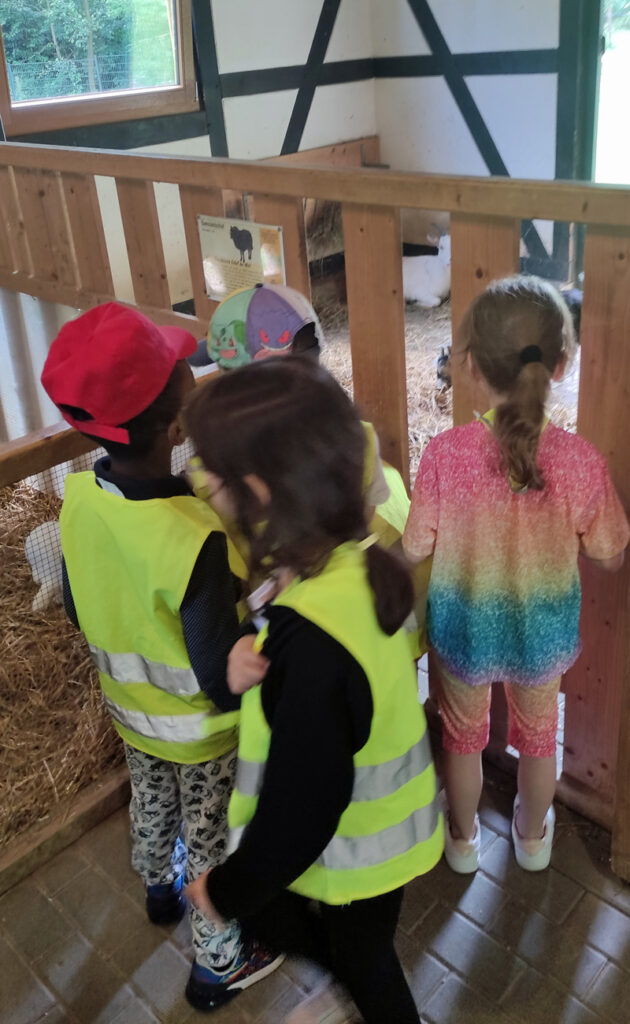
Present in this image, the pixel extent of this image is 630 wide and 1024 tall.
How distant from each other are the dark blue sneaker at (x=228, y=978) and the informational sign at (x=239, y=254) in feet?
4.63

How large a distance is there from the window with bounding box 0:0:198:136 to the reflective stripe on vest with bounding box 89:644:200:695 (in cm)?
394

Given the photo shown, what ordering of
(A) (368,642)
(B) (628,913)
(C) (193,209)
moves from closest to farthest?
(A) (368,642) < (B) (628,913) < (C) (193,209)

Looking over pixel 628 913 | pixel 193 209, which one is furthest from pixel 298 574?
pixel 193 209

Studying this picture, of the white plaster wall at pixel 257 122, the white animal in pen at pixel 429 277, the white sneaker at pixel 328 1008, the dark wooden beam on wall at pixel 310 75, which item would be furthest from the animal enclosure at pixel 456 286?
the dark wooden beam on wall at pixel 310 75

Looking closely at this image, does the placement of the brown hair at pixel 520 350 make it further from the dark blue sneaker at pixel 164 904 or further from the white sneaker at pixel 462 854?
the dark blue sneaker at pixel 164 904

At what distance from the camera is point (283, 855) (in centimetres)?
108

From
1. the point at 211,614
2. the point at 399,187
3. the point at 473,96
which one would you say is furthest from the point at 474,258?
the point at 473,96

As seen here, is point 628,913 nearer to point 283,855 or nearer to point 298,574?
point 283,855

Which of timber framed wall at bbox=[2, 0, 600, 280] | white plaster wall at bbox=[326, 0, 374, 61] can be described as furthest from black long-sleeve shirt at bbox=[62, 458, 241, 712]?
white plaster wall at bbox=[326, 0, 374, 61]

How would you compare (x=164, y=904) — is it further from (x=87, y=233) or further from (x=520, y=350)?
(x=87, y=233)

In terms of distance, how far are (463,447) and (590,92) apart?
4773 mm

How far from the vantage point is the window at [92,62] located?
454 centimetres

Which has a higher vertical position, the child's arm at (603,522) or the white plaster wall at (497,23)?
the white plaster wall at (497,23)

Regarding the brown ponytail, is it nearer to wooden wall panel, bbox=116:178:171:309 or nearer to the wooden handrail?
the wooden handrail
